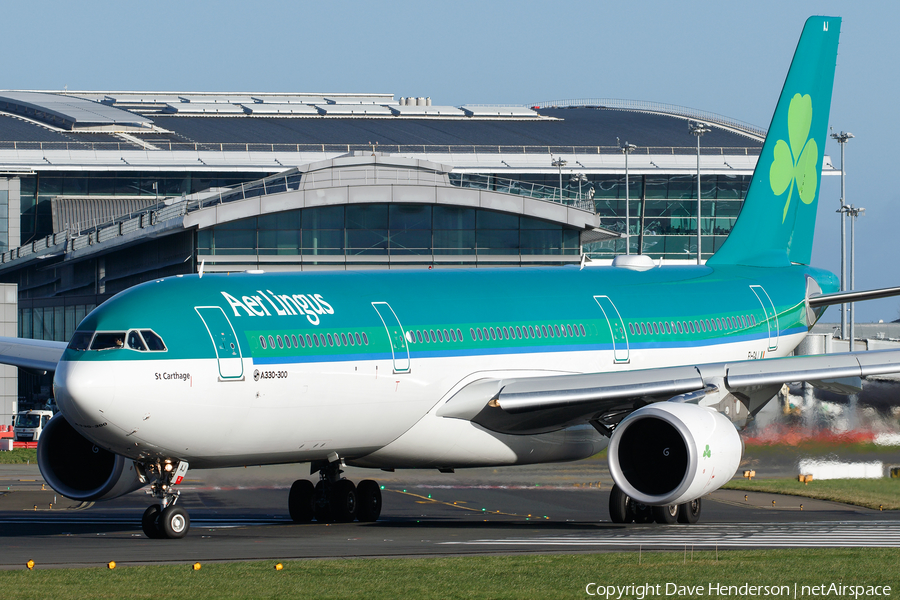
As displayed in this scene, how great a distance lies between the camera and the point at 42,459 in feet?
73.1

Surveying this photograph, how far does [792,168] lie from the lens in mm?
31828

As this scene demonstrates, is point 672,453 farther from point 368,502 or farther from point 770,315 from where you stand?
point 770,315

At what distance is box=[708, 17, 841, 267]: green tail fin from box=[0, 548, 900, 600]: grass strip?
15581mm

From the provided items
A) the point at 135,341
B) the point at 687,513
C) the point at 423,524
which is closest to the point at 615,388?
the point at 687,513

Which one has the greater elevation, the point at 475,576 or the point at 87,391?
the point at 87,391

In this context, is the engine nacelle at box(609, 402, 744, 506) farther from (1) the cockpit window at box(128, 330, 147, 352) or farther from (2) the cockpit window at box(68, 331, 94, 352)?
(2) the cockpit window at box(68, 331, 94, 352)

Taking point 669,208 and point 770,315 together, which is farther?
point 669,208

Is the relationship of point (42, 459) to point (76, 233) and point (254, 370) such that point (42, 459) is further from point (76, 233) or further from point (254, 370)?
point (76, 233)

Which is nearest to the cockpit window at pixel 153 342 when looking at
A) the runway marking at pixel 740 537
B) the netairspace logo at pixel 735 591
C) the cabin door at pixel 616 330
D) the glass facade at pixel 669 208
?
the runway marking at pixel 740 537

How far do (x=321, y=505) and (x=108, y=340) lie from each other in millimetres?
6987

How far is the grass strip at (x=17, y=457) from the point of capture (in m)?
43.0

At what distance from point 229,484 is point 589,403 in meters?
13.3

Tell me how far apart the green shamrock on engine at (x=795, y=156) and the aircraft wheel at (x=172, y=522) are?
59.2 ft

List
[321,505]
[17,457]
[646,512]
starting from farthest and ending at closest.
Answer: [17,457], [321,505], [646,512]
